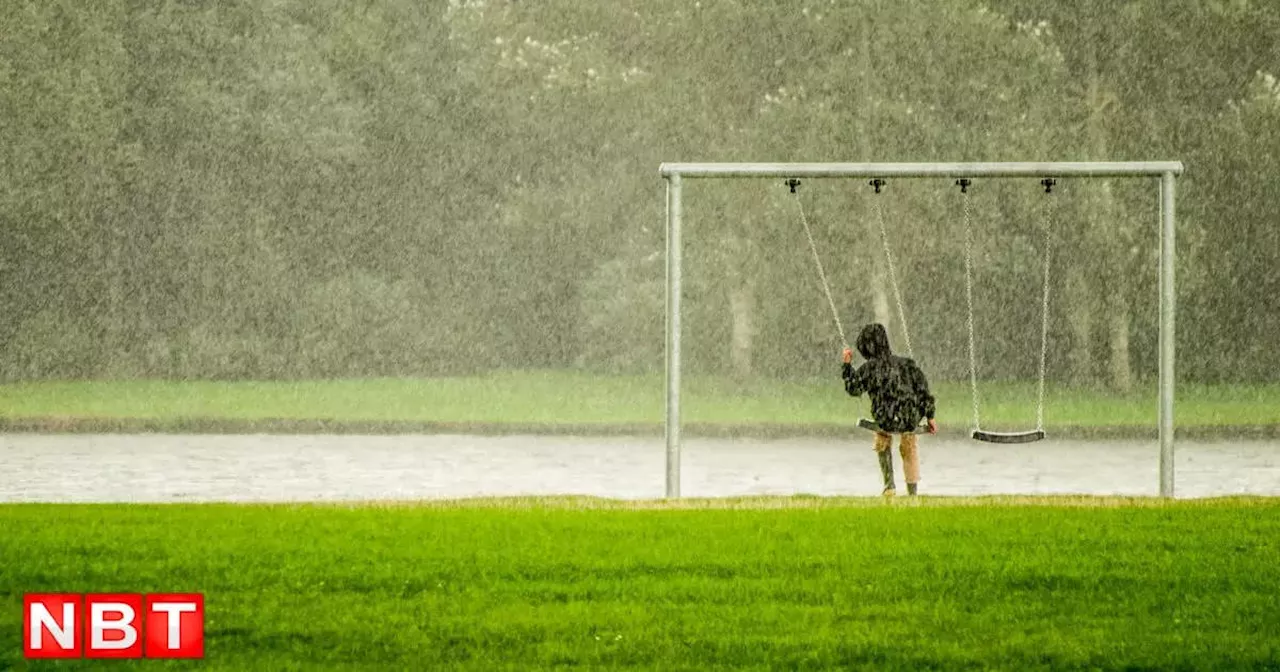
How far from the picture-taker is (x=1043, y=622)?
29.9ft

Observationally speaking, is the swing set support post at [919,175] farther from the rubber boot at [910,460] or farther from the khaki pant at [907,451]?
the rubber boot at [910,460]

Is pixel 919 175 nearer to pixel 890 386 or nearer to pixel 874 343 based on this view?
pixel 874 343

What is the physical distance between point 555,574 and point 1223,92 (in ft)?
98.7

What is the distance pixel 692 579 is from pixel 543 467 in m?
10.1

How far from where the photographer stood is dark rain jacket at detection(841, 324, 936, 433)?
15227 millimetres

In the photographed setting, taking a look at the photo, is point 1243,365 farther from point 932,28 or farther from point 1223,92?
point 932,28

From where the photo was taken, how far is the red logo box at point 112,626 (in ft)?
26.4

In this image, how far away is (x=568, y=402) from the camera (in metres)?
34.9

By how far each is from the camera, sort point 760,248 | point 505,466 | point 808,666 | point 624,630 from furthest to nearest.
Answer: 1. point 760,248
2. point 505,466
3. point 624,630
4. point 808,666

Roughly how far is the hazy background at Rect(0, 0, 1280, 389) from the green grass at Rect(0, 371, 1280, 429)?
7.62 ft

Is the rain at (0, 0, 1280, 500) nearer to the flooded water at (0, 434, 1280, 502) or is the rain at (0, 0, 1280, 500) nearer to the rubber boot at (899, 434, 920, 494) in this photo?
Result: the flooded water at (0, 434, 1280, 502)

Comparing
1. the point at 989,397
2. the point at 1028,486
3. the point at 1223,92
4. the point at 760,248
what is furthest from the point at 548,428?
the point at 1223,92

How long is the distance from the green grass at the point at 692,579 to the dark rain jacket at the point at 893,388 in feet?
2.54

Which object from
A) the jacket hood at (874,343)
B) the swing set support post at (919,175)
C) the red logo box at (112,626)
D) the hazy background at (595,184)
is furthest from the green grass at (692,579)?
the hazy background at (595,184)
